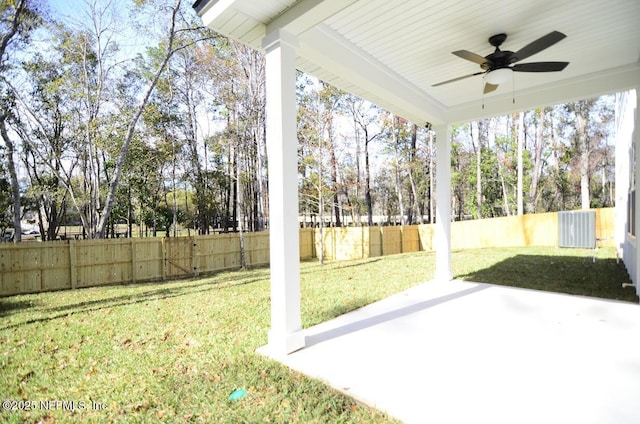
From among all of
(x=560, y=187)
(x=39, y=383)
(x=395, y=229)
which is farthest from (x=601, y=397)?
(x=560, y=187)

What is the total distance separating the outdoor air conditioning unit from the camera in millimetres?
6777

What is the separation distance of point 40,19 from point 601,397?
1360cm

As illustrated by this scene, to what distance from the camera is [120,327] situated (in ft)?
13.4

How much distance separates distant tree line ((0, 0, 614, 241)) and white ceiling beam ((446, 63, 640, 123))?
20.4ft

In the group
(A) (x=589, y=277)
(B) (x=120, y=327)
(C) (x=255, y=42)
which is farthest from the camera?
(A) (x=589, y=277)

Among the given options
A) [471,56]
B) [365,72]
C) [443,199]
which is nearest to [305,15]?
[365,72]

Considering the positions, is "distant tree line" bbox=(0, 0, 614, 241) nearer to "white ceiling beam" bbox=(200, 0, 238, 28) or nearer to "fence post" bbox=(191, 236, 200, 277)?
"fence post" bbox=(191, 236, 200, 277)

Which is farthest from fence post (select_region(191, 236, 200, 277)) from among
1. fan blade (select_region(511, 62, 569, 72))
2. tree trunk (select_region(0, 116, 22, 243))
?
fan blade (select_region(511, 62, 569, 72))

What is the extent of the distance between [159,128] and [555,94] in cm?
1255

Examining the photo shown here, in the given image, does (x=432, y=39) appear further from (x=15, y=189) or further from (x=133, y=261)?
(x=15, y=189)

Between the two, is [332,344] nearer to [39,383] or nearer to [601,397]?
[601,397]

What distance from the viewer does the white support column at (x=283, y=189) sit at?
8.91 feet

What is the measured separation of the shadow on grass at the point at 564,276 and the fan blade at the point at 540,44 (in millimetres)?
3696

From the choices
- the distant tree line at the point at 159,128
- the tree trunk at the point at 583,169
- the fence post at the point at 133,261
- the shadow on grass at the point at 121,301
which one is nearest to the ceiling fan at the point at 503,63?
the shadow on grass at the point at 121,301
